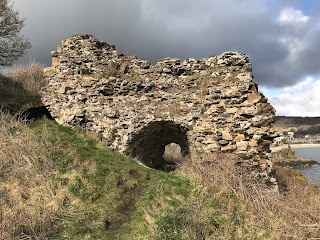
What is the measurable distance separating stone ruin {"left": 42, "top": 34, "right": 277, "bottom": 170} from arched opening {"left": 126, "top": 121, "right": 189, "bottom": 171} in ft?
0.17

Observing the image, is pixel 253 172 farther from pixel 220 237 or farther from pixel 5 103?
pixel 5 103

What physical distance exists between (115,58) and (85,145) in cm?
450

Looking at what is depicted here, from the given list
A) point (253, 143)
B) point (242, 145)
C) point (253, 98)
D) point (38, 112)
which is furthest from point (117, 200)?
point (38, 112)

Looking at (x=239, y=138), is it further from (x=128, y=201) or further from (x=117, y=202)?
(x=117, y=202)

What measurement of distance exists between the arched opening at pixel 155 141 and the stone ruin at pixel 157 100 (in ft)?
0.17

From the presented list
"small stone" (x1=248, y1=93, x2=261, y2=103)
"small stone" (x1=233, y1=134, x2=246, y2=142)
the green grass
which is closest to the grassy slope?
the green grass

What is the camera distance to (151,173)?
5.56 m

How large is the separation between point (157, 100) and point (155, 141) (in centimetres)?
242

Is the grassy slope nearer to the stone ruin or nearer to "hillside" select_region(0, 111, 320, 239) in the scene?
"hillside" select_region(0, 111, 320, 239)

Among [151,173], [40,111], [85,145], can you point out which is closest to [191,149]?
[151,173]

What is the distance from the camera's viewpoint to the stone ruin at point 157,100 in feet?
22.8

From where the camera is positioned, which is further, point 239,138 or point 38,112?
point 38,112

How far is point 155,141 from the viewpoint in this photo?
10141 millimetres

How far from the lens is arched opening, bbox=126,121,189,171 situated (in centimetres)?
826
